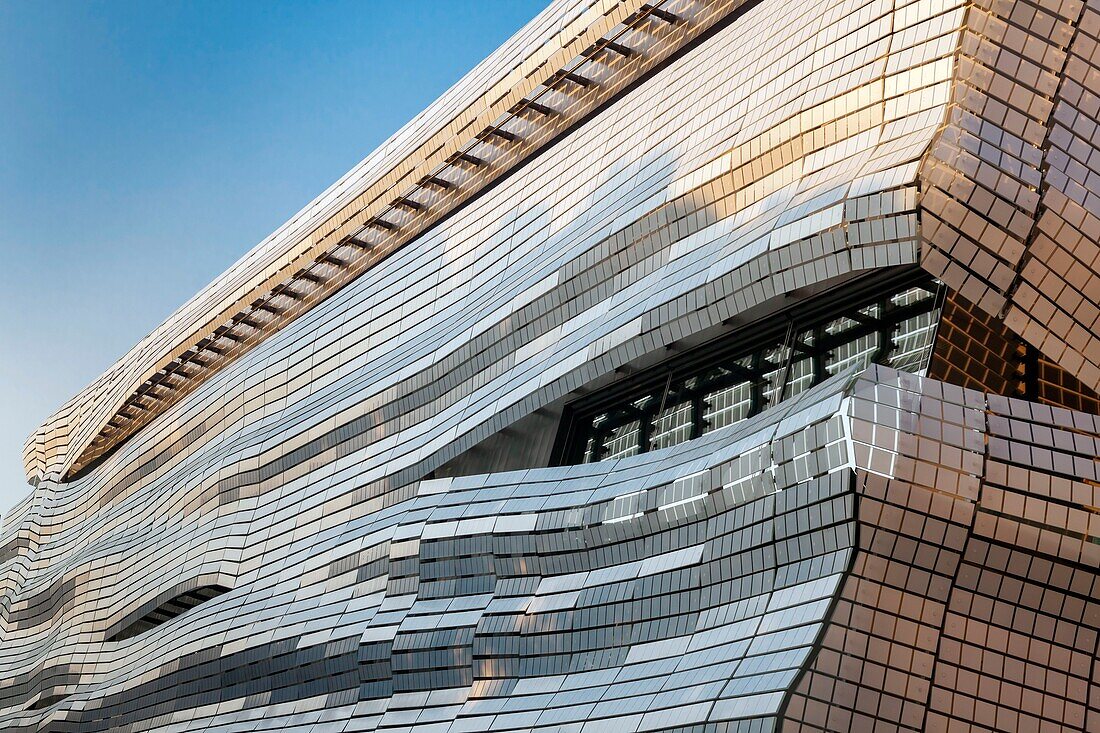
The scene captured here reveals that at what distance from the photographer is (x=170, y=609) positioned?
3014 inches

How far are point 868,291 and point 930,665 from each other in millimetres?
11558

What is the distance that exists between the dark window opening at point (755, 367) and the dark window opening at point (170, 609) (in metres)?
29.9

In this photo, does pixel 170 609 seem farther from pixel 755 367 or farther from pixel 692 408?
pixel 755 367

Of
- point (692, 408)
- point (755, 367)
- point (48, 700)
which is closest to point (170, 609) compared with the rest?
point (48, 700)

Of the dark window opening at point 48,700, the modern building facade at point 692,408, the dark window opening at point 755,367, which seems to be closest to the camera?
the modern building facade at point 692,408

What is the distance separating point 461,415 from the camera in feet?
170

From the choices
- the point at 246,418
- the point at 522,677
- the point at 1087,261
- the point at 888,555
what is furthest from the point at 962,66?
the point at 246,418

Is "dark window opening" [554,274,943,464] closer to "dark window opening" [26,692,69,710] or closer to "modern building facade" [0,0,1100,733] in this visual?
"modern building facade" [0,0,1100,733]

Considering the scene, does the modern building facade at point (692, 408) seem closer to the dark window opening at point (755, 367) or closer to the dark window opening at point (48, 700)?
the dark window opening at point (755, 367)

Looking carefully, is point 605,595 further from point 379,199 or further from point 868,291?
point 379,199

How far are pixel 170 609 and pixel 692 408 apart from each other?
45062mm

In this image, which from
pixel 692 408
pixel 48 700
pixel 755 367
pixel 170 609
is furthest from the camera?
pixel 48 700

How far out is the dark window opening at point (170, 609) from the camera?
71.9 metres

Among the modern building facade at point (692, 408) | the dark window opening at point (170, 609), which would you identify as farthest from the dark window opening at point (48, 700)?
the modern building facade at point (692, 408)
